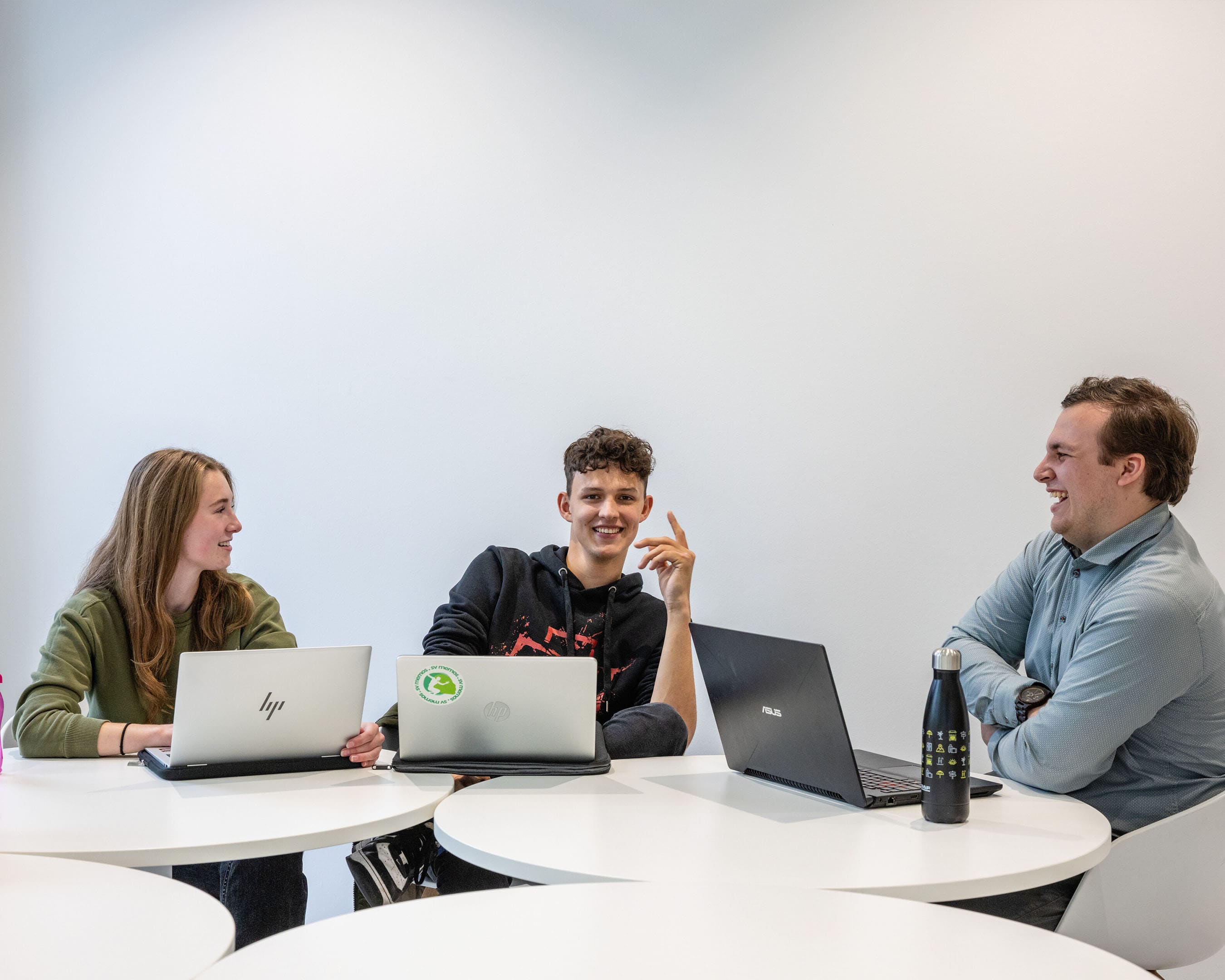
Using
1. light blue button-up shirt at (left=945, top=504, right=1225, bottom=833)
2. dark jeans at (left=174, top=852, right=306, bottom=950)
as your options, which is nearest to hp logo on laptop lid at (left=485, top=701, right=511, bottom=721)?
dark jeans at (left=174, top=852, right=306, bottom=950)

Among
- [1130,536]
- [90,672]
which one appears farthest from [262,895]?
[1130,536]

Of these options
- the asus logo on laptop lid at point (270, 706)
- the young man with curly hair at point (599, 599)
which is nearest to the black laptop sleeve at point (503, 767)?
the asus logo on laptop lid at point (270, 706)

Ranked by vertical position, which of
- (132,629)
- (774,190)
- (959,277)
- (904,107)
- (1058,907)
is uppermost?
(904,107)

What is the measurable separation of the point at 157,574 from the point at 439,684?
0.97 meters

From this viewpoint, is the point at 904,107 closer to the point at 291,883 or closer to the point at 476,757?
the point at 476,757

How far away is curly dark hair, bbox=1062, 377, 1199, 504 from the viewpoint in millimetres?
2076

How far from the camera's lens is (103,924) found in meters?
1.08

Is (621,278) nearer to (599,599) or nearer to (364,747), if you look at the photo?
(599,599)

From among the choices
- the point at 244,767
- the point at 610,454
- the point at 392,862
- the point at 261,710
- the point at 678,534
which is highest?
the point at 610,454

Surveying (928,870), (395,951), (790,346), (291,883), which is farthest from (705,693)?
(395,951)

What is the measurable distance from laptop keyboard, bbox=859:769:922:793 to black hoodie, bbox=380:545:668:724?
2.64 feet

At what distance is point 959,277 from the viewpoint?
2863 mm

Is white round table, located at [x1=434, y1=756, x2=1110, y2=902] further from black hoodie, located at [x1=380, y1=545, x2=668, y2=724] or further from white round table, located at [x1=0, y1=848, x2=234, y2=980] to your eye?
black hoodie, located at [x1=380, y1=545, x2=668, y2=724]

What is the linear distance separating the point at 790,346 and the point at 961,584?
83 centimetres
